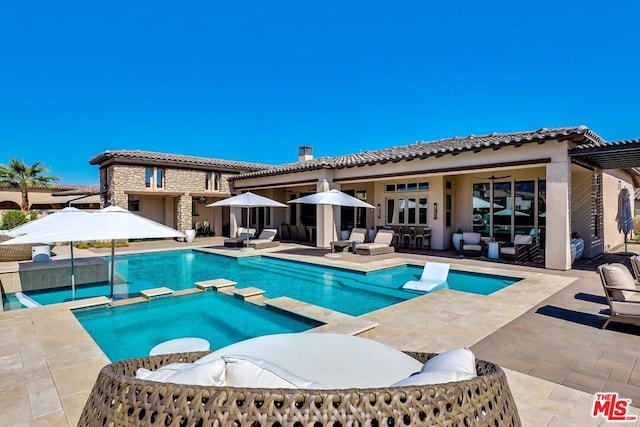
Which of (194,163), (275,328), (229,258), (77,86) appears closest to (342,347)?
(275,328)

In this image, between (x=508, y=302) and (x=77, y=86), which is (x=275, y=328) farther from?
(x=77, y=86)

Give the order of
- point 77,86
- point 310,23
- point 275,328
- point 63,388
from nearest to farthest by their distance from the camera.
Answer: point 63,388, point 275,328, point 310,23, point 77,86

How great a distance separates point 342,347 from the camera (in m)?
2.88

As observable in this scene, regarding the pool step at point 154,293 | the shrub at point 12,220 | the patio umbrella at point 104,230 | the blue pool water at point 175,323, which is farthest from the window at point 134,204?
the blue pool water at point 175,323

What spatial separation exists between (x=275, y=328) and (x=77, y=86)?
2910cm

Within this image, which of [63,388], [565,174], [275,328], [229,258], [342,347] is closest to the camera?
[342,347]

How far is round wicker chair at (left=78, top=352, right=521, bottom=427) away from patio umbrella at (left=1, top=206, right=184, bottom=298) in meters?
5.89

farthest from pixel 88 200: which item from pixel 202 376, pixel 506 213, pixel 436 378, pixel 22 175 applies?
pixel 436 378

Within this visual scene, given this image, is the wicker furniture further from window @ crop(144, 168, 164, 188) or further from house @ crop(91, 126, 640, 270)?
window @ crop(144, 168, 164, 188)

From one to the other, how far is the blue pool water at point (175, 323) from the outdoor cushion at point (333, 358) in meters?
3.52

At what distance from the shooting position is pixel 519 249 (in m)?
12.8

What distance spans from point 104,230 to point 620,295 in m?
9.47

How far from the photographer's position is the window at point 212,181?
26.2 metres

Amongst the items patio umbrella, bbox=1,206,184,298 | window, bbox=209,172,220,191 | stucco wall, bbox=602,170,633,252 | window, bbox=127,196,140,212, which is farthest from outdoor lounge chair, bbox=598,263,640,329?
window, bbox=127,196,140,212
